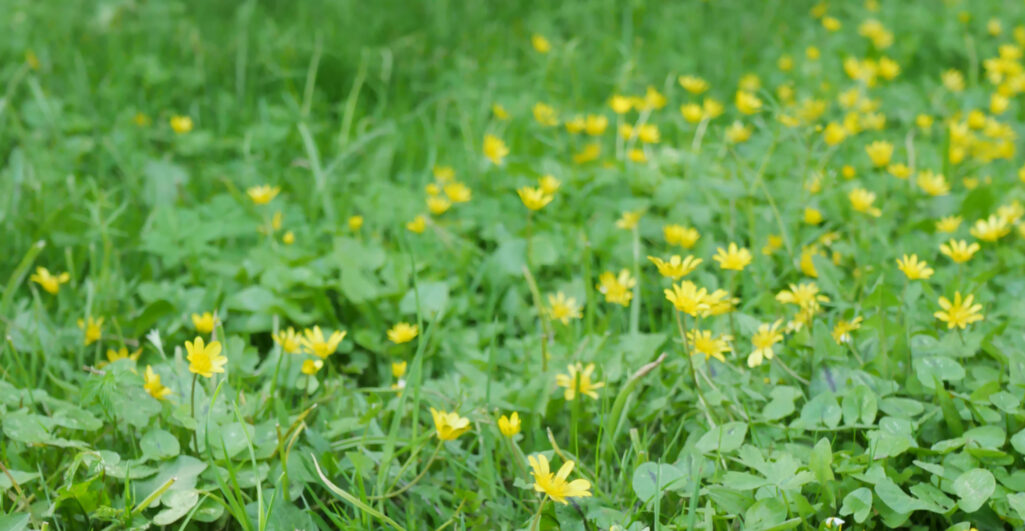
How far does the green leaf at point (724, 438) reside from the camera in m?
1.54

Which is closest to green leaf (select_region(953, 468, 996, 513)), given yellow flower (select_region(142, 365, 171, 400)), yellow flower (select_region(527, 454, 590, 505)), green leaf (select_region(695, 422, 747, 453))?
green leaf (select_region(695, 422, 747, 453))

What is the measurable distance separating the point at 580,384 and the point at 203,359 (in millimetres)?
688

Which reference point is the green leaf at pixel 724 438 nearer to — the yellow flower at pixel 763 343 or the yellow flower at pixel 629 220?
the yellow flower at pixel 763 343

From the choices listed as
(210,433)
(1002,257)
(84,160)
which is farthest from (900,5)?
(210,433)

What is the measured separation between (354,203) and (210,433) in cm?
120

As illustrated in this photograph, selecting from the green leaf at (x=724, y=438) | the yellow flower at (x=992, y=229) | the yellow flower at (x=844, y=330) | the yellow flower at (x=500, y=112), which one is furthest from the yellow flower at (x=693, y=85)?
the green leaf at (x=724, y=438)

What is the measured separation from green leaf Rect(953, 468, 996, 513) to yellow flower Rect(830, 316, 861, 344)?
0.42m

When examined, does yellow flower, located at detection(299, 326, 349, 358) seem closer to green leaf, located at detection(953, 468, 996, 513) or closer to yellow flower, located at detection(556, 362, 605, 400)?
yellow flower, located at detection(556, 362, 605, 400)

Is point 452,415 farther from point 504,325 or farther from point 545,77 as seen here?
point 545,77

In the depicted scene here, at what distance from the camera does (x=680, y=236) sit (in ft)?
7.36

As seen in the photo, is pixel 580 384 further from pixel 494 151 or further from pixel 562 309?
pixel 494 151

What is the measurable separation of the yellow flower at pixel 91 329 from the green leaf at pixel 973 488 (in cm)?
172

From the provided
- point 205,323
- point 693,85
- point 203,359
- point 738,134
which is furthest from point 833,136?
point 203,359

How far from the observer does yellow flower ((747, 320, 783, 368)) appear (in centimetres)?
170
